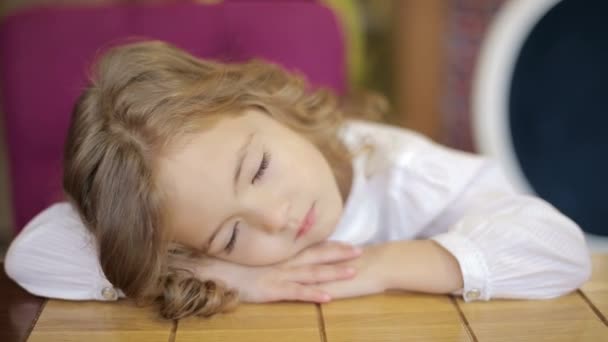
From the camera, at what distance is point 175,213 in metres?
1.05

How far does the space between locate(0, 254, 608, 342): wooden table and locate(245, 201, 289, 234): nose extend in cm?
10

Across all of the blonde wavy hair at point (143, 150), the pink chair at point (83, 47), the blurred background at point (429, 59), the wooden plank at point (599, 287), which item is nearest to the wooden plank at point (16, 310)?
the blonde wavy hair at point (143, 150)

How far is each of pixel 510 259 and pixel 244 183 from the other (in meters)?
0.37

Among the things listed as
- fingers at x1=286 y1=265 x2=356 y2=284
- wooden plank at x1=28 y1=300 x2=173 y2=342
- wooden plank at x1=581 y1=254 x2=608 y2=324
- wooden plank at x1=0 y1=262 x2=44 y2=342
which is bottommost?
wooden plank at x1=0 y1=262 x2=44 y2=342

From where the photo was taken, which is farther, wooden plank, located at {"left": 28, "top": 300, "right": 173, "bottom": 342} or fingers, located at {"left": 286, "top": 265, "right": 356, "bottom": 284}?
fingers, located at {"left": 286, "top": 265, "right": 356, "bottom": 284}

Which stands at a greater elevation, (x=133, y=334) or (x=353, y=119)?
(x=353, y=119)

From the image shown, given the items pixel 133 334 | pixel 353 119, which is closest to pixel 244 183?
pixel 133 334

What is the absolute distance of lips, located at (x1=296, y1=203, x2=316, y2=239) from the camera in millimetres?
1106

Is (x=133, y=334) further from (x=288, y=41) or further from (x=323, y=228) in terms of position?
(x=288, y=41)

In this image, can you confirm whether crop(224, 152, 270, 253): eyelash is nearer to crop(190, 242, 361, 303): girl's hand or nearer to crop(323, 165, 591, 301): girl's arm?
crop(190, 242, 361, 303): girl's hand

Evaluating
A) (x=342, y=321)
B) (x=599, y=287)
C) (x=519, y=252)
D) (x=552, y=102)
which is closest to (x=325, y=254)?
(x=342, y=321)

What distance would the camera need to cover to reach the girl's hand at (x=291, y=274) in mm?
1043

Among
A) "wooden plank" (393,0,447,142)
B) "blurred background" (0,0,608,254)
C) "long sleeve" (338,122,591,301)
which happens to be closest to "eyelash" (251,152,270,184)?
"long sleeve" (338,122,591,301)

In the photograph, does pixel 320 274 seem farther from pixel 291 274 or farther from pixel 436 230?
pixel 436 230
